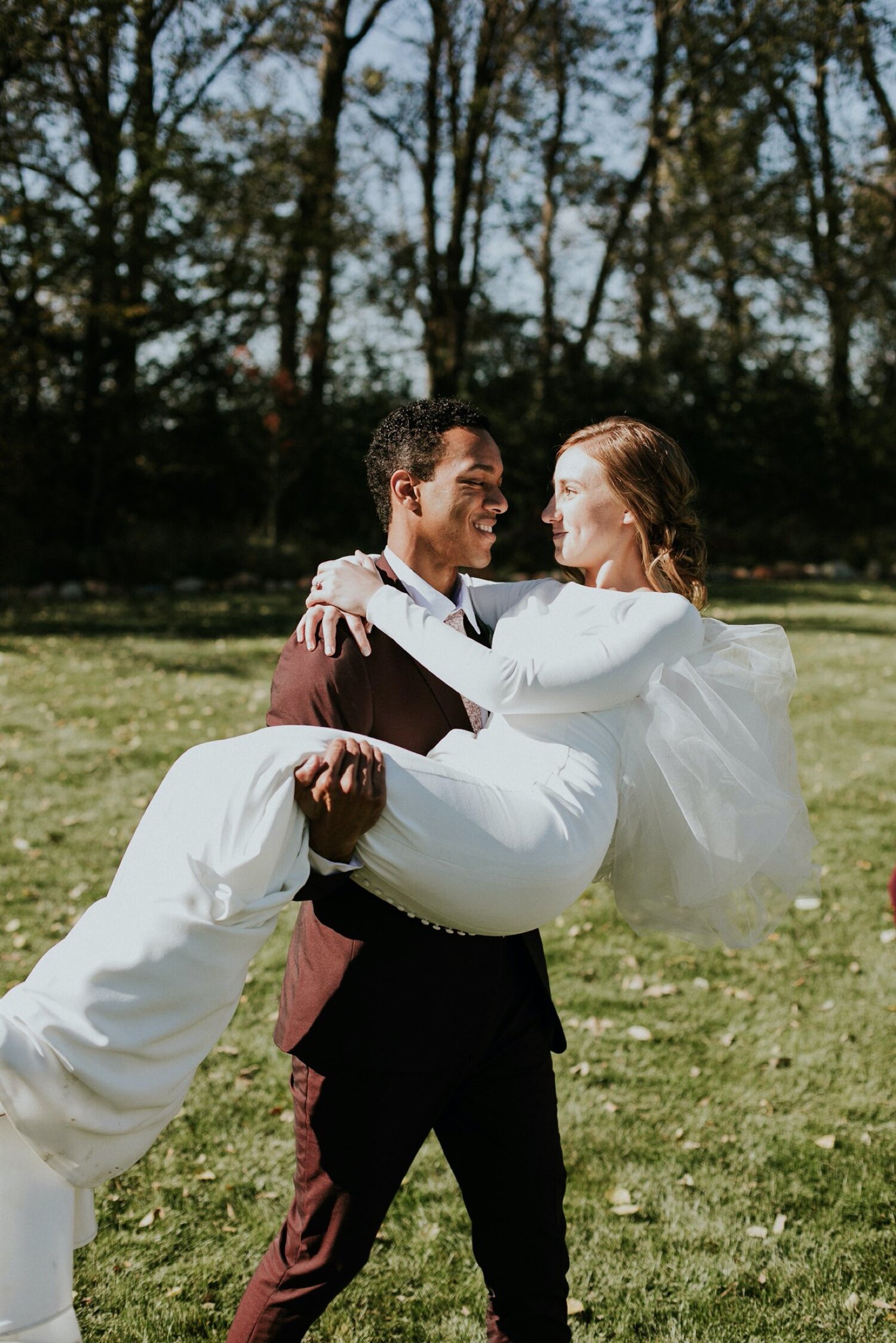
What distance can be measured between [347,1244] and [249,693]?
8.58m

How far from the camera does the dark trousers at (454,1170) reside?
2400 mm

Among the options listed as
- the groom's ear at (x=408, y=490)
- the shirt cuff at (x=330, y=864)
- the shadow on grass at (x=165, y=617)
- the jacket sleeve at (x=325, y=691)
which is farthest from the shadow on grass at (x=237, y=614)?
the shirt cuff at (x=330, y=864)

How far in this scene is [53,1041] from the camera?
1.87 m

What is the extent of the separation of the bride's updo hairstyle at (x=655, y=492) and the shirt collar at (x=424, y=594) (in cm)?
50

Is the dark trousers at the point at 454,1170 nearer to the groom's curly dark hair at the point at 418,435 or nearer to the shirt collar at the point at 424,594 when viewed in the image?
the shirt collar at the point at 424,594

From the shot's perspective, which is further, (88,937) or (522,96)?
(522,96)

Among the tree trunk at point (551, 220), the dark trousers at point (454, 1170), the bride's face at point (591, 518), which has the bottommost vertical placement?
the dark trousers at point (454, 1170)

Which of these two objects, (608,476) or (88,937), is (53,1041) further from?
(608,476)

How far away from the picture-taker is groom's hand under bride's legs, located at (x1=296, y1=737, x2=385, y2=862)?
2049 millimetres

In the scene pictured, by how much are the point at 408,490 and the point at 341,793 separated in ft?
3.39

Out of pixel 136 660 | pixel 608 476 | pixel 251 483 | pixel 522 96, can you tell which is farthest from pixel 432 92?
pixel 608 476

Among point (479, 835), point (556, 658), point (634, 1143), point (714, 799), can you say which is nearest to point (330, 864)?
point (479, 835)

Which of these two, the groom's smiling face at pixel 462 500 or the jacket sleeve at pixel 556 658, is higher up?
the groom's smiling face at pixel 462 500

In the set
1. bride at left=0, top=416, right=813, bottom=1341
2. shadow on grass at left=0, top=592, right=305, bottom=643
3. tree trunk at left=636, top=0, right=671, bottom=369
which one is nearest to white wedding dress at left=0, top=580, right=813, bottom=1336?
bride at left=0, top=416, right=813, bottom=1341
